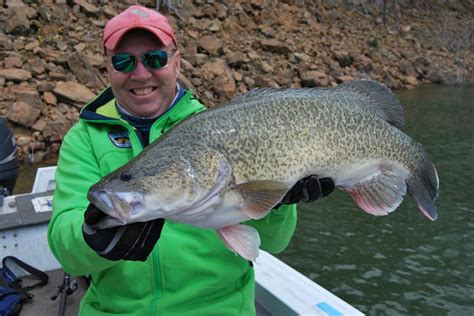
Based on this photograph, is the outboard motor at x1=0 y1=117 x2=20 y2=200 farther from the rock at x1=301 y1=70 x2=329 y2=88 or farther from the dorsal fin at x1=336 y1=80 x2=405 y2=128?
the rock at x1=301 y1=70 x2=329 y2=88

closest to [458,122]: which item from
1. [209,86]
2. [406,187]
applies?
[209,86]

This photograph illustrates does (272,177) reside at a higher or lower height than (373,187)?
higher

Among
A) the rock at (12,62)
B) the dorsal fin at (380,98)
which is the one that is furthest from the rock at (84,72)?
the dorsal fin at (380,98)

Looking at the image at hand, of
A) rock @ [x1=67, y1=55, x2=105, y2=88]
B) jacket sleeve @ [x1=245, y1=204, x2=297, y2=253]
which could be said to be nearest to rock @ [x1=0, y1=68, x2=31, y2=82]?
rock @ [x1=67, y1=55, x2=105, y2=88]

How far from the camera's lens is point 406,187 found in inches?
109

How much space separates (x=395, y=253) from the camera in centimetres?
746

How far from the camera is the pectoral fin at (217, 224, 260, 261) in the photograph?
7.11 ft

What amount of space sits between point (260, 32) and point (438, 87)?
760 centimetres

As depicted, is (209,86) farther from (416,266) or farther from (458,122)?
(416,266)

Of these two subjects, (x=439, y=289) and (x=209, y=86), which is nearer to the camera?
(x=439, y=289)

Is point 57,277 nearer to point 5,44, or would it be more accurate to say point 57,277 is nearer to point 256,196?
point 256,196

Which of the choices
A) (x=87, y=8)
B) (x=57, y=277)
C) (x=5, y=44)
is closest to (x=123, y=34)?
(x=57, y=277)

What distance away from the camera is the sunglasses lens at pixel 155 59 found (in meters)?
2.50

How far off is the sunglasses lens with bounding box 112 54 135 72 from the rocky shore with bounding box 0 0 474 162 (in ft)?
28.2
